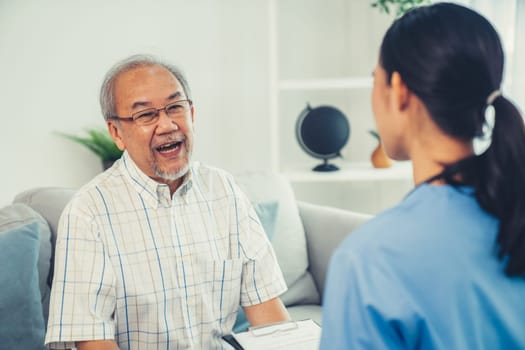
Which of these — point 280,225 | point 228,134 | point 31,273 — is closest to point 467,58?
point 31,273

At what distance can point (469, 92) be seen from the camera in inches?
26.8

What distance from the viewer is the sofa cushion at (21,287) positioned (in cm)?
128

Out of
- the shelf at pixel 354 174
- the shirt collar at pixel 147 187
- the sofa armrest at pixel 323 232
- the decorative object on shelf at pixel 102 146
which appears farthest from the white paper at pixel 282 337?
the shelf at pixel 354 174

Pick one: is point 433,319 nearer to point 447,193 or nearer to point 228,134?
point 447,193

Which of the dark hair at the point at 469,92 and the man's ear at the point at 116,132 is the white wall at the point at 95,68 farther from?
the dark hair at the point at 469,92

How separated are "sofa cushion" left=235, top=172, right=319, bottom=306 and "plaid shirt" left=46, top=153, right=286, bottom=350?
458 mm

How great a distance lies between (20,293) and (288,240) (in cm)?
89

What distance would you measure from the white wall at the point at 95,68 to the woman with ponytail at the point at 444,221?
1739 millimetres

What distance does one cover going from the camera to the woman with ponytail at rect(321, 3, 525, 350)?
2.05 feet

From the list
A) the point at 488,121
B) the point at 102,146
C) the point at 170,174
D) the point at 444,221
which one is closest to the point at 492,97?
the point at 488,121

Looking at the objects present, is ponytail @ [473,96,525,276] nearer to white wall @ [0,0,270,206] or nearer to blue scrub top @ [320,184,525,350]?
blue scrub top @ [320,184,525,350]

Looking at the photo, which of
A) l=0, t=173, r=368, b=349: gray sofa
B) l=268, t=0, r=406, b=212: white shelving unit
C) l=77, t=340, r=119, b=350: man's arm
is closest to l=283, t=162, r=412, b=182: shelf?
l=268, t=0, r=406, b=212: white shelving unit

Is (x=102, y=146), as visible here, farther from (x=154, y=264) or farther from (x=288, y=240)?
(x=154, y=264)

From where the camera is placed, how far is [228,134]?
2.71 m
